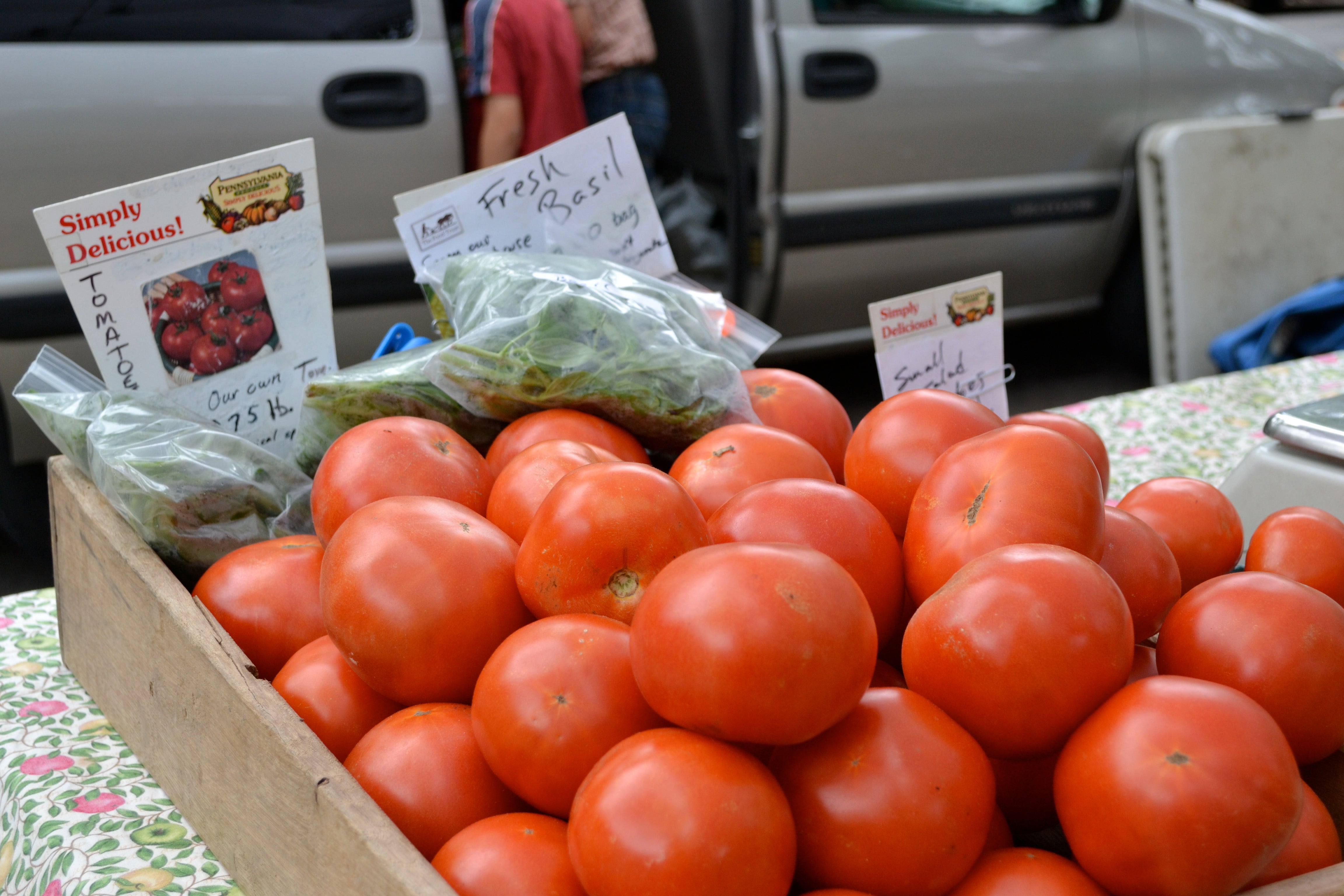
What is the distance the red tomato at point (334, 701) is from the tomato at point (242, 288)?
1.99 feet

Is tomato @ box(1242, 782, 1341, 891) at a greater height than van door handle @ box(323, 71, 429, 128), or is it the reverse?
van door handle @ box(323, 71, 429, 128)

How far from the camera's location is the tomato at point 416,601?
876 millimetres

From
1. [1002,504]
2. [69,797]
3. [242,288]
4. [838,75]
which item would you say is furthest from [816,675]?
[838,75]

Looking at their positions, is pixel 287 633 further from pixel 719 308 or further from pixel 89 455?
pixel 719 308

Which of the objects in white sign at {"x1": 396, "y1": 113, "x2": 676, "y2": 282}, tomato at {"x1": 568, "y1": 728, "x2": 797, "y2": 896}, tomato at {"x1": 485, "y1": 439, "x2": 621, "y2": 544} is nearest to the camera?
tomato at {"x1": 568, "y1": 728, "x2": 797, "y2": 896}

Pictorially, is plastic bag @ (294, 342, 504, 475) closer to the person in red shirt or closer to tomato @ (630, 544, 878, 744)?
tomato @ (630, 544, 878, 744)

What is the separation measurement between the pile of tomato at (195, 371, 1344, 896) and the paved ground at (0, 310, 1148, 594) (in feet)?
10.2

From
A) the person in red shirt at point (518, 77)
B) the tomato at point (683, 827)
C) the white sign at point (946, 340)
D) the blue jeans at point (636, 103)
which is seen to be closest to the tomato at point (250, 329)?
the white sign at point (946, 340)

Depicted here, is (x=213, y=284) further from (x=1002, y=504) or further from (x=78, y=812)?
(x=1002, y=504)

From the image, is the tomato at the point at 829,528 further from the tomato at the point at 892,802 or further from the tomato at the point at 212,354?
the tomato at the point at 212,354

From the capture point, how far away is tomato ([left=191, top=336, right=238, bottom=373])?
1376 millimetres

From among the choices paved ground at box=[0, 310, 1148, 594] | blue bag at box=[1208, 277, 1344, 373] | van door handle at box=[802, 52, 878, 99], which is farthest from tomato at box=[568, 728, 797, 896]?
paved ground at box=[0, 310, 1148, 594]

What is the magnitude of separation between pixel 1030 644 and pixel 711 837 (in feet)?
0.85

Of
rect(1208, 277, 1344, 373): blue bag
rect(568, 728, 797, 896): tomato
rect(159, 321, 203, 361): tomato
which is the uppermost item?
rect(159, 321, 203, 361): tomato
